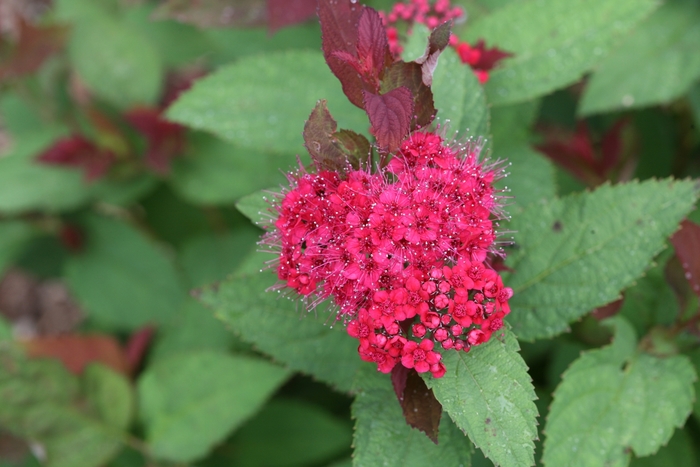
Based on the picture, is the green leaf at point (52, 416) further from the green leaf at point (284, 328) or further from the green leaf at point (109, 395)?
the green leaf at point (284, 328)

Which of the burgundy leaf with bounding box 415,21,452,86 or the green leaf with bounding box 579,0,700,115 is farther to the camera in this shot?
the green leaf with bounding box 579,0,700,115

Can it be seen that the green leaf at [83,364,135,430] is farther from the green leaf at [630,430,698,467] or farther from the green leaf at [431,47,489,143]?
the green leaf at [630,430,698,467]

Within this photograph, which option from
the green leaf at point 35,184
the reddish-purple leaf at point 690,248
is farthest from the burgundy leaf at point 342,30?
the green leaf at point 35,184

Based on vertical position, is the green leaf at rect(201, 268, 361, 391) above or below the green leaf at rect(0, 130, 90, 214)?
above

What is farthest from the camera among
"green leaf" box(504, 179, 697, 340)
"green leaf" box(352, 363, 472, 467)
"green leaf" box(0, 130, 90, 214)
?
"green leaf" box(0, 130, 90, 214)

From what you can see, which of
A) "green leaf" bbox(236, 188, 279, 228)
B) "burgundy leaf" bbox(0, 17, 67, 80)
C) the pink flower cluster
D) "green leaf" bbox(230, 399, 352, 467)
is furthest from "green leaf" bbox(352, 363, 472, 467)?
"burgundy leaf" bbox(0, 17, 67, 80)
